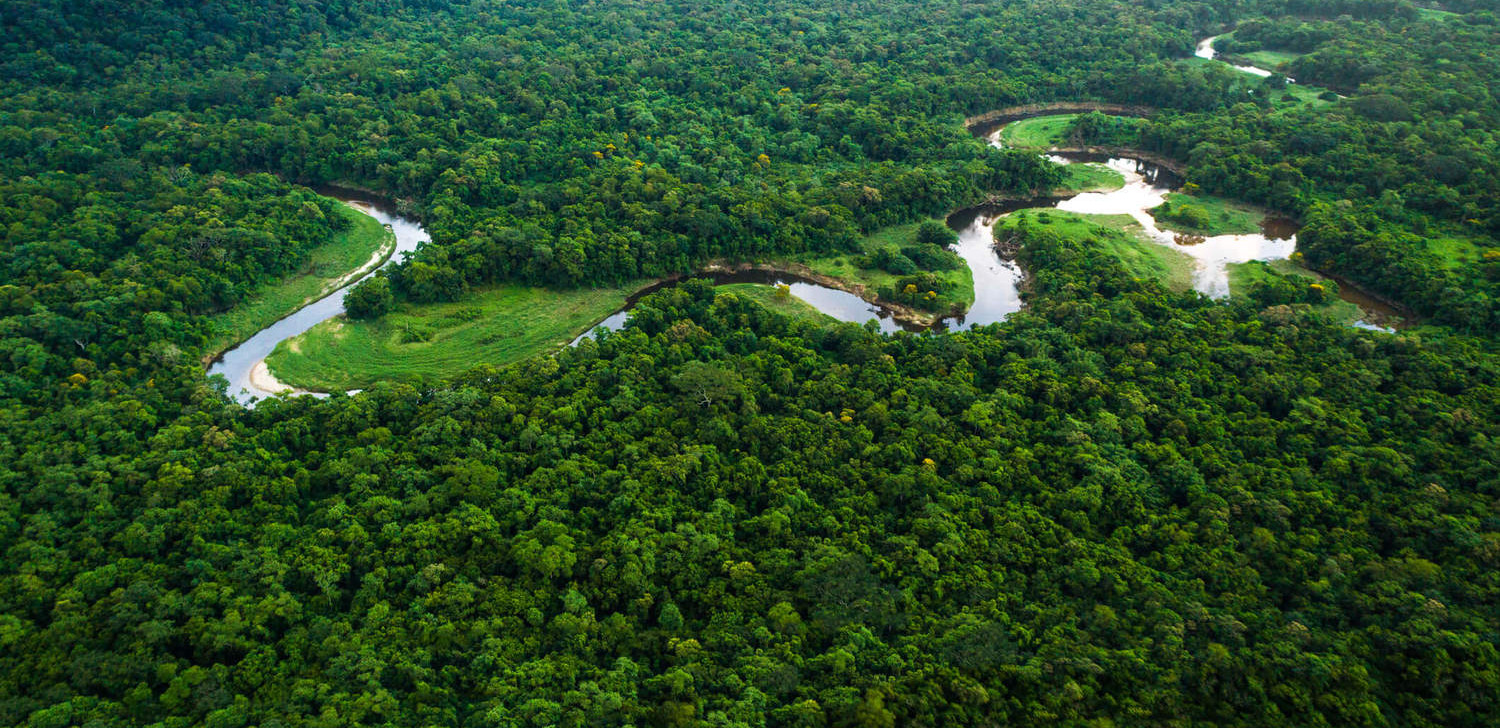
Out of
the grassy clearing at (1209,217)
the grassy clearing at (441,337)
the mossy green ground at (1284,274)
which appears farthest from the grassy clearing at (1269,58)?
the grassy clearing at (441,337)

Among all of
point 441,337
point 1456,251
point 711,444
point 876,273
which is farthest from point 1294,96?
point 441,337

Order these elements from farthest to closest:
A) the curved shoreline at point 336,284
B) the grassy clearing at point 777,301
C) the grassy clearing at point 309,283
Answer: the grassy clearing at point 777,301
the grassy clearing at point 309,283
the curved shoreline at point 336,284

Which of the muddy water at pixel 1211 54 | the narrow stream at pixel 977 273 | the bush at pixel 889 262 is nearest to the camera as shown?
the narrow stream at pixel 977 273

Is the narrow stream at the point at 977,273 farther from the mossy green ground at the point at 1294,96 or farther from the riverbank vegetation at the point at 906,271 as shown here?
the mossy green ground at the point at 1294,96

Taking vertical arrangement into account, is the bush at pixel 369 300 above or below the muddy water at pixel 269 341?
above

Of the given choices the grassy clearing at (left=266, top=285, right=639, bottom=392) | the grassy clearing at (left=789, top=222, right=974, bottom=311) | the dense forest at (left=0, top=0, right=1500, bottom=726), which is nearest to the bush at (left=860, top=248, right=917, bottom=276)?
the grassy clearing at (left=789, top=222, right=974, bottom=311)

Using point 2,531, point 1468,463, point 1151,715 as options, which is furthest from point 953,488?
point 2,531

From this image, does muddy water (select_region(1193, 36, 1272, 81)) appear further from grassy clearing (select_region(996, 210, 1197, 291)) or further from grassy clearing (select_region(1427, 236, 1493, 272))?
grassy clearing (select_region(996, 210, 1197, 291))
